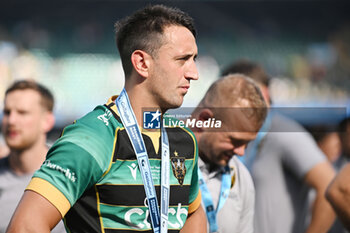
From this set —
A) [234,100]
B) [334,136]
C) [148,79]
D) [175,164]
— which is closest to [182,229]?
[175,164]

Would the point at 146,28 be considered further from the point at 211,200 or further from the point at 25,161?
the point at 25,161

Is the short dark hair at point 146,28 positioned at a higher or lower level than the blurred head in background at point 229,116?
higher

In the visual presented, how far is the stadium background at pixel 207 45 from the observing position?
565 inches

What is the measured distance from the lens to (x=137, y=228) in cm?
191

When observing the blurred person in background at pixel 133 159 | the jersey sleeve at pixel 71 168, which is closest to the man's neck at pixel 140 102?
the blurred person in background at pixel 133 159

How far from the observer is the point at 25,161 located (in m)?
3.85

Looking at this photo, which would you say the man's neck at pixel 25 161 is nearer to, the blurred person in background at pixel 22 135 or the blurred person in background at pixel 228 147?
the blurred person in background at pixel 22 135

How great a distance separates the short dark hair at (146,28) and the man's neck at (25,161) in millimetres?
1946

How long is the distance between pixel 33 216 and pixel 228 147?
1368 millimetres

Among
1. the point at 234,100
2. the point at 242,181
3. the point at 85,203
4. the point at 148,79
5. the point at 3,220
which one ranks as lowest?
the point at 3,220

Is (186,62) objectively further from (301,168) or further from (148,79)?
(301,168)

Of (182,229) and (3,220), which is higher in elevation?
(182,229)

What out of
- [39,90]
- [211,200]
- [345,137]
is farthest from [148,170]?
[345,137]

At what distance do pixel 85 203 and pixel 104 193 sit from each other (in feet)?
0.24
